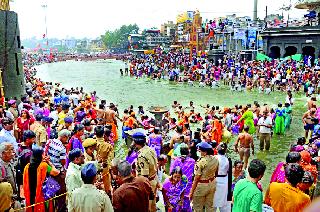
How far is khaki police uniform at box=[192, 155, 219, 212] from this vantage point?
17.3 feet

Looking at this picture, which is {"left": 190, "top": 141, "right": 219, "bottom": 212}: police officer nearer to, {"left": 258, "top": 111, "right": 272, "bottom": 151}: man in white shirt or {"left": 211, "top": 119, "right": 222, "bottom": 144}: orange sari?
{"left": 211, "top": 119, "right": 222, "bottom": 144}: orange sari

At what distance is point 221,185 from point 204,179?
517 mm

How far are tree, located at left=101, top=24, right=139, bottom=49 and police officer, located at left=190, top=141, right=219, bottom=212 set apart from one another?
119 metres

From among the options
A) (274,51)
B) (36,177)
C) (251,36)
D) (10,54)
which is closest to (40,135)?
(36,177)

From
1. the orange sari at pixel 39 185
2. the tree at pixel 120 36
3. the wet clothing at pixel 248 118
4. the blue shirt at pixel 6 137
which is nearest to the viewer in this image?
the orange sari at pixel 39 185

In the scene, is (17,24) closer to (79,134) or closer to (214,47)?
(79,134)

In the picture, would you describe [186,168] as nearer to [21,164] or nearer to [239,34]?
[21,164]

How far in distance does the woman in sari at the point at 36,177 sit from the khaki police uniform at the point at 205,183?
6.77 feet

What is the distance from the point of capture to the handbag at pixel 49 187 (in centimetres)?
474

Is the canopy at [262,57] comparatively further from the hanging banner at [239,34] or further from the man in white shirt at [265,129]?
the man in white shirt at [265,129]

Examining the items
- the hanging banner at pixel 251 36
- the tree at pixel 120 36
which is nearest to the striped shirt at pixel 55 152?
the hanging banner at pixel 251 36

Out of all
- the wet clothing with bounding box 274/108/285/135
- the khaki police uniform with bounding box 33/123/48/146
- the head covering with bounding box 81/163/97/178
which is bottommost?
the wet clothing with bounding box 274/108/285/135

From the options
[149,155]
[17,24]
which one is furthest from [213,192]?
[17,24]

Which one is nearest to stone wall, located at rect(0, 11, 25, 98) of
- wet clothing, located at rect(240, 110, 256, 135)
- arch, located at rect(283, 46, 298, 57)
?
wet clothing, located at rect(240, 110, 256, 135)
